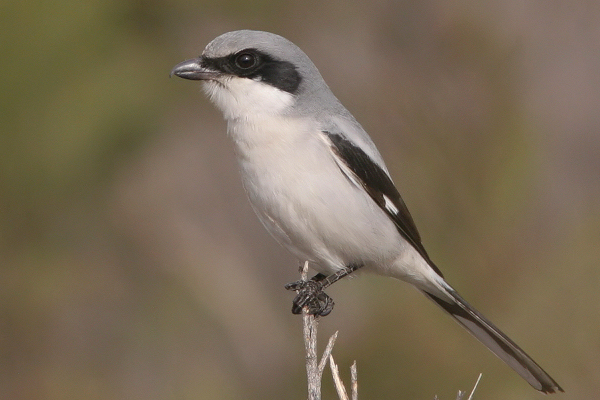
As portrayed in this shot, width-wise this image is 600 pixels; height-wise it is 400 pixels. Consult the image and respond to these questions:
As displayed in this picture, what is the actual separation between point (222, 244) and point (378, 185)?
1.49 meters

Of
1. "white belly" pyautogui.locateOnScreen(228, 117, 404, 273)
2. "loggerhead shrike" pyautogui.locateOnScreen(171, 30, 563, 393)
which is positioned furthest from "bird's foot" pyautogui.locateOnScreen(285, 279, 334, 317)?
"white belly" pyautogui.locateOnScreen(228, 117, 404, 273)

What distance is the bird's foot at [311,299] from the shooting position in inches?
104

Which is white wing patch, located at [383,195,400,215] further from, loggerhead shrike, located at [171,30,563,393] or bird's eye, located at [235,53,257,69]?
bird's eye, located at [235,53,257,69]

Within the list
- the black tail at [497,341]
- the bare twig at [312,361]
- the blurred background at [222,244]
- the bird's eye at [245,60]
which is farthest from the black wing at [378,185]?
the bare twig at [312,361]

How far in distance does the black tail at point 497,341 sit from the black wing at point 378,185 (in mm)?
127

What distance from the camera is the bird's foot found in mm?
2633

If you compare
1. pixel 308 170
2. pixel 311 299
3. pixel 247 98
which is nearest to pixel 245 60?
pixel 247 98

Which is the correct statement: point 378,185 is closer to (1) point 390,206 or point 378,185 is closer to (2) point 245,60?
(1) point 390,206

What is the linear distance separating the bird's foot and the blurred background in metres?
0.35

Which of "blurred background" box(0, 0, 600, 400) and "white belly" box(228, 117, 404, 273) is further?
"blurred background" box(0, 0, 600, 400)

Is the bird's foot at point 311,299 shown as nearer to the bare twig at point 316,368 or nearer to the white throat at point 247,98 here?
the bare twig at point 316,368

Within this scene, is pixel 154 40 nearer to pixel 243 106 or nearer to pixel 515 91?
pixel 243 106

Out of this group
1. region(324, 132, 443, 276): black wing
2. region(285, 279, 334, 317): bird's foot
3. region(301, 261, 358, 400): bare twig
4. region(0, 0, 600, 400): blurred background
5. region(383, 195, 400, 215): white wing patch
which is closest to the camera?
region(301, 261, 358, 400): bare twig

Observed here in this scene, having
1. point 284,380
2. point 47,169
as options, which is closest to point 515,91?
point 284,380
